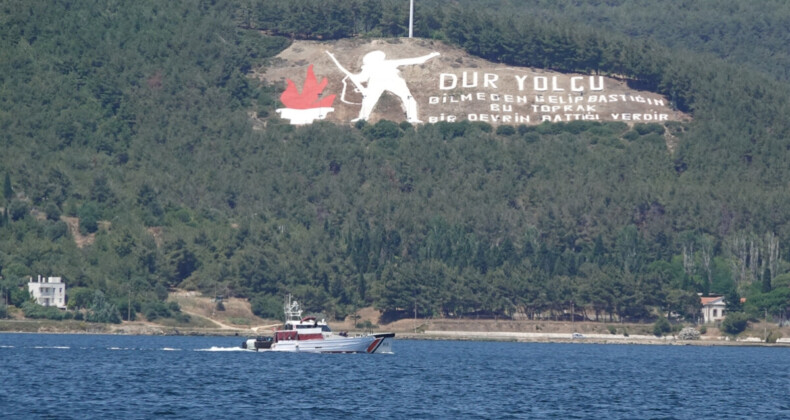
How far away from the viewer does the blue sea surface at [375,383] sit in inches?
3691

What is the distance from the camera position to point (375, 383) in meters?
113

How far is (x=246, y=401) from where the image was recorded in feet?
319

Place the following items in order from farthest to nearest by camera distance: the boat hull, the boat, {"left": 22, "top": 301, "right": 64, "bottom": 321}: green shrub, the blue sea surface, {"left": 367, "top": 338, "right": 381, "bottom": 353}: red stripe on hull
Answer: {"left": 22, "top": 301, "right": 64, "bottom": 321}: green shrub < {"left": 367, "top": 338, "right": 381, "bottom": 353}: red stripe on hull < the boat hull < the boat < the blue sea surface

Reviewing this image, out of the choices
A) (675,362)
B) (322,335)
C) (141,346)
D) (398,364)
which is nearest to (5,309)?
(141,346)

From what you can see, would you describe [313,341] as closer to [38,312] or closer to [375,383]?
[375,383]

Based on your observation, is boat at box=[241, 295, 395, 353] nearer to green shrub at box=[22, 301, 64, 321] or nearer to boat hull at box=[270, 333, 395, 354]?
boat hull at box=[270, 333, 395, 354]

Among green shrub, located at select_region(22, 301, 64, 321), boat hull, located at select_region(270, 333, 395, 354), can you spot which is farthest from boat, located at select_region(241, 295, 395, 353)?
green shrub, located at select_region(22, 301, 64, 321)

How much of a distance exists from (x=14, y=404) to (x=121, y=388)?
13.0 meters

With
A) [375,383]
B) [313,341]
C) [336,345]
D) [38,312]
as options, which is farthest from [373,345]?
[38,312]

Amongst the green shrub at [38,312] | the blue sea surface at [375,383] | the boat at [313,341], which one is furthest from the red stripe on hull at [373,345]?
the green shrub at [38,312]

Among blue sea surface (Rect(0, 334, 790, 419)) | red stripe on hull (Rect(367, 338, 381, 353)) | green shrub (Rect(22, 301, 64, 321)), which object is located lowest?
blue sea surface (Rect(0, 334, 790, 419))

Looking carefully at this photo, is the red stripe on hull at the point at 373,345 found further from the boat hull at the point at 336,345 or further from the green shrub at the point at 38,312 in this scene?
the green shrub at the point at 38,312

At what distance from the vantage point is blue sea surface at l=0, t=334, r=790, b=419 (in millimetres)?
93750

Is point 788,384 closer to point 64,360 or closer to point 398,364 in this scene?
point 398,364
